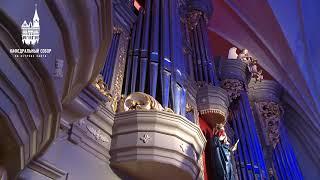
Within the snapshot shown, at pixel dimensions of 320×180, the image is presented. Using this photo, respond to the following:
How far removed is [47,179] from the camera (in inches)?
117

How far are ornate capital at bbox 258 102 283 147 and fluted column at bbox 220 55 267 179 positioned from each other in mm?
985

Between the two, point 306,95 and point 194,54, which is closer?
point 194,54

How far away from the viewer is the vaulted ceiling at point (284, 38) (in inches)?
350

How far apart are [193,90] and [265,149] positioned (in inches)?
111

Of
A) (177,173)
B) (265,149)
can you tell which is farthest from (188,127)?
(265,149)

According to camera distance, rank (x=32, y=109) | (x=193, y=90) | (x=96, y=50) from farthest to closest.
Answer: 1. (x=193, y=90)
2. (x=96, y=50)
3. (x=32, y=109)

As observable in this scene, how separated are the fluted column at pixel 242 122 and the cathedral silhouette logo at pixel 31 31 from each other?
443 cm

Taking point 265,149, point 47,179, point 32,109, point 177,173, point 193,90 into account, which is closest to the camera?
point 32,109

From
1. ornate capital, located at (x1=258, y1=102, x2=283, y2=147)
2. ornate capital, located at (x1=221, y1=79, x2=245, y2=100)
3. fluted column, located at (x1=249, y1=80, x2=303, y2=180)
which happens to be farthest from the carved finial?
ornate capital, located at (x1=258, y1=102, x2=283, y2=147)

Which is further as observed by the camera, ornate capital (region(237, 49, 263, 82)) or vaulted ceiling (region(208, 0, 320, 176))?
vaulted ceiling (region(208, 0, 320, 176))

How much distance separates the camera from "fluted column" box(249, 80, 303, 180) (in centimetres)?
743

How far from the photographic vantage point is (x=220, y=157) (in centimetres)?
502

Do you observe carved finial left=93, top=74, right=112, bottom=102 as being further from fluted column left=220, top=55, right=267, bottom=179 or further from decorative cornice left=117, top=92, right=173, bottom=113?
fluted column left=220, top=55, right=267, bottom=179

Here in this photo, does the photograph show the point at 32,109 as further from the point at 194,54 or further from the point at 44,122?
the point at 194,54
